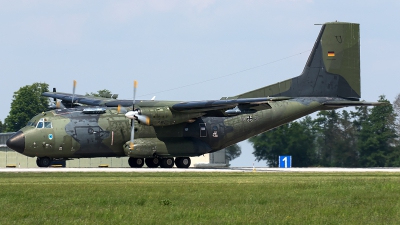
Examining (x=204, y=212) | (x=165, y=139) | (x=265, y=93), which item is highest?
(x=265, y=93)

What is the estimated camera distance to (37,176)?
34156mm

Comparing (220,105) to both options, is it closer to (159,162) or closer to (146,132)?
(146,132)

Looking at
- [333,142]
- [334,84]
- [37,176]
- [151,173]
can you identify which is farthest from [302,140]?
[37,176]

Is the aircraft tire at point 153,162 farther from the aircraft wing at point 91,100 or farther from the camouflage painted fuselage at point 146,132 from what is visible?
the aircraft wing at point 91,100

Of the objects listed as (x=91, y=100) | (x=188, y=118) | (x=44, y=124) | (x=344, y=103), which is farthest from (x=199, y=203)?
(x=91, y=100)

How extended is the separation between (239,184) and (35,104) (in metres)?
63.1

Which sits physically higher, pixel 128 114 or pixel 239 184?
pixel 128 114

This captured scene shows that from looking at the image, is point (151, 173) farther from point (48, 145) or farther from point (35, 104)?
point (35, 104)

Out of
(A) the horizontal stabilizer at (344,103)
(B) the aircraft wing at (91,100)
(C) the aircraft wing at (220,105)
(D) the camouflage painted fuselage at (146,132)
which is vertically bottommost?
(D) the camouflage painted fuselage at (146,132)

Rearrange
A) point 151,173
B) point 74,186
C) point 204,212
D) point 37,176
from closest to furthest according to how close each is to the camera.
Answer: point 204,212 < point 74,186 < point 37,176 < point 151,173

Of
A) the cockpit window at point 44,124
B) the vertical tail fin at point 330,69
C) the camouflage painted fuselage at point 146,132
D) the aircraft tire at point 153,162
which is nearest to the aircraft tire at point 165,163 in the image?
the aircraft tire at point 153,162

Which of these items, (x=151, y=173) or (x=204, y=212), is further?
(x=151, y=173)

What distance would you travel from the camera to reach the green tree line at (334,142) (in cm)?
5553

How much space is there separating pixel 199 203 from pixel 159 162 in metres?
23.9
